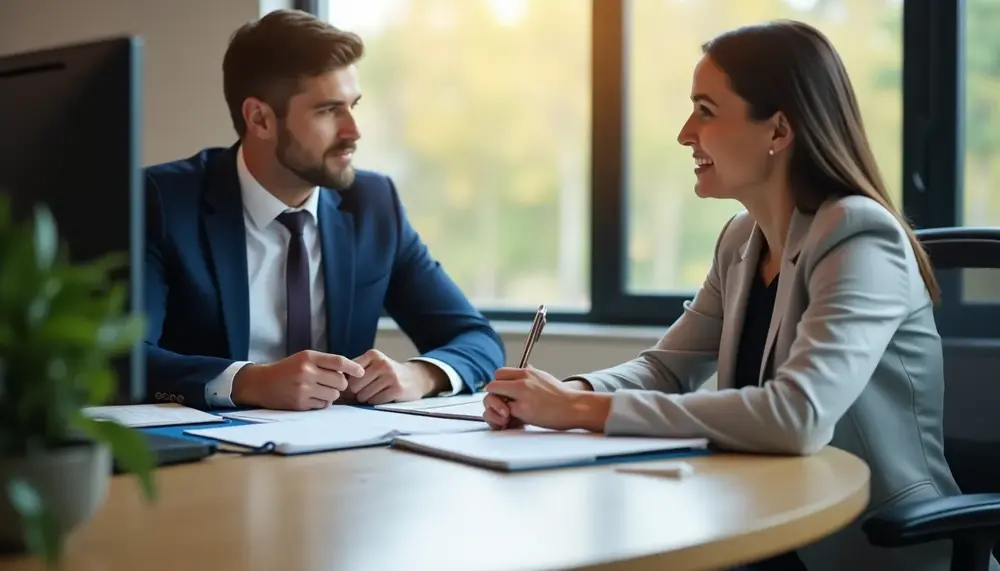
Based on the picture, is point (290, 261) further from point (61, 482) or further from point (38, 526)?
point (38, 526)

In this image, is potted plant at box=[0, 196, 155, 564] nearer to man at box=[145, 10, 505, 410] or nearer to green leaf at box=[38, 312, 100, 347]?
green leaf at box=[38, 312, 100, 347]

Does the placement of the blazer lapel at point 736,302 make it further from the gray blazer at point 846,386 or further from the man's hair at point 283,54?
the man's hair at point 283,54

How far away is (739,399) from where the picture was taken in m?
1.30

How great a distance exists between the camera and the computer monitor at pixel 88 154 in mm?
983

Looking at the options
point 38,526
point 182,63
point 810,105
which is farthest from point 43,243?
point 182,63

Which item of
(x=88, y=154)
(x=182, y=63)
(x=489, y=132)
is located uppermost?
(x=182, y=63)

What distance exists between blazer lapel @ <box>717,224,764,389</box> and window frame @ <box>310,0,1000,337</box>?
0.91 feet

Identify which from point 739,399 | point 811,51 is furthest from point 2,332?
point 811,51

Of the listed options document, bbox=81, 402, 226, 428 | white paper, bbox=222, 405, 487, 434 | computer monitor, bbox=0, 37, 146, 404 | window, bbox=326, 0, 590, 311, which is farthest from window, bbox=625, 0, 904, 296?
computer monitor, bbox=0, 37, 146, 404

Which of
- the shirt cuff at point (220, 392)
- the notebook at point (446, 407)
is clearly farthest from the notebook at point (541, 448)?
the shirt cuff at point (220, 392)

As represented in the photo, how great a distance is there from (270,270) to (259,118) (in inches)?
15.3

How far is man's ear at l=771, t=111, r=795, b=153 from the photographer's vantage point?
1.64 meters

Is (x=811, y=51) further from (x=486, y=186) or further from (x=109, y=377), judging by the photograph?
(x=486, y=186)

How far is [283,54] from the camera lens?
2307 mm
